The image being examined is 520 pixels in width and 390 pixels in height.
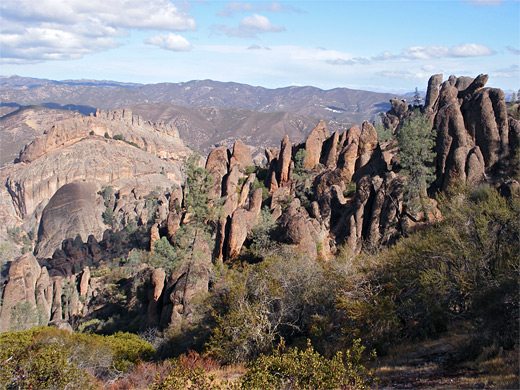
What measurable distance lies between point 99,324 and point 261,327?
93.4 feet

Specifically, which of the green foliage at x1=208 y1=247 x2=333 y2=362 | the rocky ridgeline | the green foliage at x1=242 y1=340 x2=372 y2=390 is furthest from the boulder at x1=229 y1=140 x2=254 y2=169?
the green foliage at x1=242 y1=340 x2=372 y2=390

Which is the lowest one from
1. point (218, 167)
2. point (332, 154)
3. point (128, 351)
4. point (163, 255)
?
point (163, 255)

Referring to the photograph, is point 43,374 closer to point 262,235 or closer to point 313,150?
point 262,235

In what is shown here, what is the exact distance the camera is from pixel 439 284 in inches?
643

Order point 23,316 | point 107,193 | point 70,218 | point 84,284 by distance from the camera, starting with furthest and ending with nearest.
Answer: point 107,193 → point 70,218 → point 84,284 → point 23,316

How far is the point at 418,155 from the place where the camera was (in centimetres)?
4094

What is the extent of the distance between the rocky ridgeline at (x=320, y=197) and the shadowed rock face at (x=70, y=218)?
4636 cm

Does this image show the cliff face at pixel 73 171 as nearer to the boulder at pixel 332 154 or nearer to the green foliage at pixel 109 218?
the green foliage at pixel 109 218

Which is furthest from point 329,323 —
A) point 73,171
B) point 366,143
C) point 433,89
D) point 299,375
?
point 73,171

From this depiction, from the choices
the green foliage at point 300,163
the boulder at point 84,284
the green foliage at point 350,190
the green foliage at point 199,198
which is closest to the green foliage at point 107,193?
the boulder at point 84,284

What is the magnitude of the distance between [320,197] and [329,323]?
26011mm

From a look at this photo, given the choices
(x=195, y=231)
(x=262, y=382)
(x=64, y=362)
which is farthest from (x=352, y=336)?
(x=195, y=231)

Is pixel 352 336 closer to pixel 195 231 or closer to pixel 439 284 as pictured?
pixel 439 284

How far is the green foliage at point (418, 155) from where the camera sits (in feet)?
124
